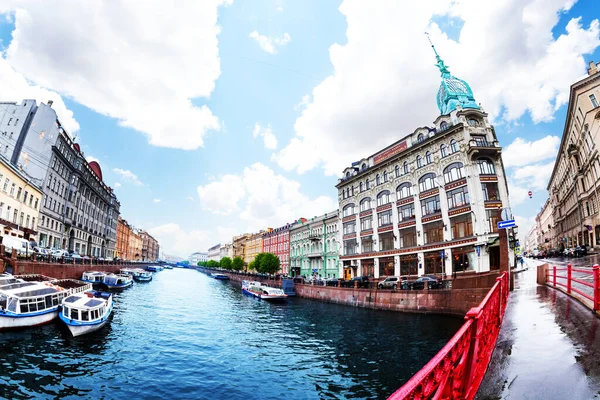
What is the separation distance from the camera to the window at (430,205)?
3922 cm

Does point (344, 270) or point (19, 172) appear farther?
point (344, 270)

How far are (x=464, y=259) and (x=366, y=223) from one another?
722 inches

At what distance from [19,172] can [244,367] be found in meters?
44.6

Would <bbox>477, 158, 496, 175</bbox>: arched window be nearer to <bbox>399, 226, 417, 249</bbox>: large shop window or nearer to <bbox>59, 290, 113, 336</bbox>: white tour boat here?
<bbox>399, 226, 417, 249</bbox>: large shop window

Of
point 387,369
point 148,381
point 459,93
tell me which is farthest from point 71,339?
point 459,93

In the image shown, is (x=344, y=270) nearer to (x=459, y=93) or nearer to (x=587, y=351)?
(x=459, y=93)

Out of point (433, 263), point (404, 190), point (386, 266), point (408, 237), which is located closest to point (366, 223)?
point (386, 266)

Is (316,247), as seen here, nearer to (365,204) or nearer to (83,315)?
(365,204)

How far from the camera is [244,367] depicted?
1636 centimetres

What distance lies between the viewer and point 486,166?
3581cm

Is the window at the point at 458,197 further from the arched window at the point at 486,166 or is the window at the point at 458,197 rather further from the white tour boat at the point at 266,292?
the white tour boat at the point at 266,292

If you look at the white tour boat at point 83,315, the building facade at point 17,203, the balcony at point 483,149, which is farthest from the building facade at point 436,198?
the building facade at point 17,203

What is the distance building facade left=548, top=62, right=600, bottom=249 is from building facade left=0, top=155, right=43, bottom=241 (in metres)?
74.9

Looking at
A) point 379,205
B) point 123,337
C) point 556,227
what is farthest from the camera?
point 556,227
